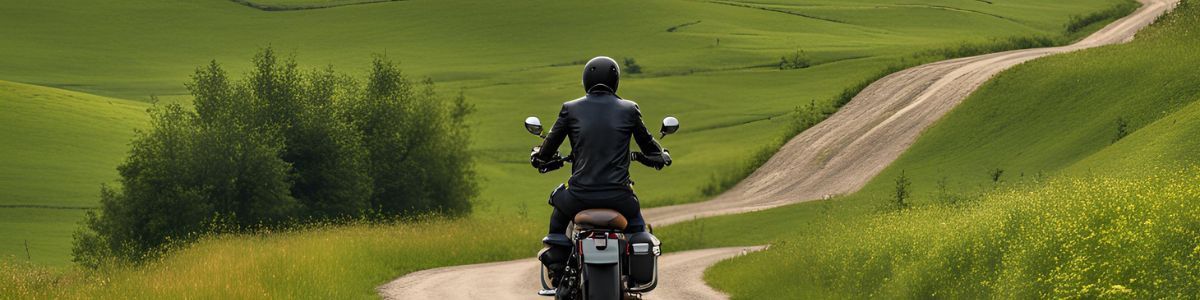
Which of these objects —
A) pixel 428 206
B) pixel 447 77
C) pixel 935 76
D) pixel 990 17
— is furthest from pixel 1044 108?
pixel 990 17

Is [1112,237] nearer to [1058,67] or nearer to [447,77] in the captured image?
[1058,67]

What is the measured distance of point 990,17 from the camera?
6703 inches

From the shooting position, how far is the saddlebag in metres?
14.7

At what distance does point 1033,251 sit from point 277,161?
4225 centimetres

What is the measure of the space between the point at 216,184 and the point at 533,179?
38.5m

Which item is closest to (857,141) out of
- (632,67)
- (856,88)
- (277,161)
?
(856,88)

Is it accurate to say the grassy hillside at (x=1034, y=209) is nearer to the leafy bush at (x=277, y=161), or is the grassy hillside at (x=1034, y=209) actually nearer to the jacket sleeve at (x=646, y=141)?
the jacket sleeve at (x=646, y=141)

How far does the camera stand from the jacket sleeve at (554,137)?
15.0 m

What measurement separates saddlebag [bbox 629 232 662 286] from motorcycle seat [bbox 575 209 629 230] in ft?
2.08

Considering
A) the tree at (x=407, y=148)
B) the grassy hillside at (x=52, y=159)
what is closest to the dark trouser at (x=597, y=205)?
the tree at (x=407, y=148)

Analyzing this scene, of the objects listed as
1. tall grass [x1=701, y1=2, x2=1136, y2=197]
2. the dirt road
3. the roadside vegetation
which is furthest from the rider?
tall grass [x1=701, y1=2, x2=1136, y2=197]

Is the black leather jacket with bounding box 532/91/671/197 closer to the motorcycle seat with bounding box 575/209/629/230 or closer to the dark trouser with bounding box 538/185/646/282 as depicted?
the dark trouser with bounding box 538/185/646/282

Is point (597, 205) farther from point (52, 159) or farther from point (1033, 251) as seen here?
point (52, 159)

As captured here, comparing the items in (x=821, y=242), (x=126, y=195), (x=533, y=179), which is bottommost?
(x=533, y=179)
